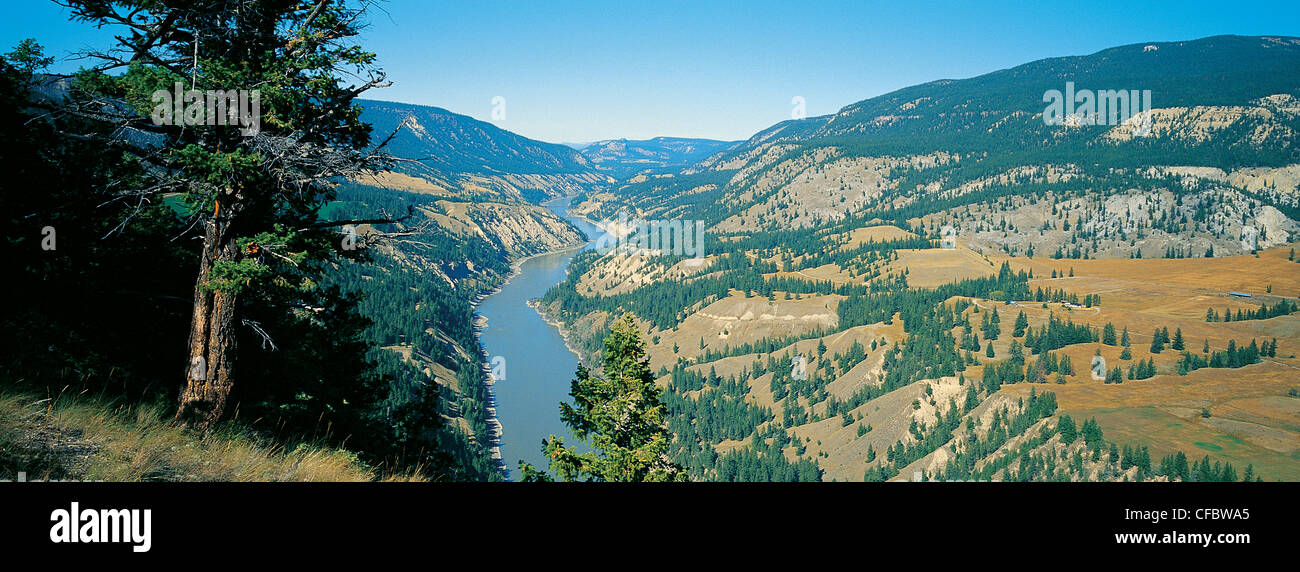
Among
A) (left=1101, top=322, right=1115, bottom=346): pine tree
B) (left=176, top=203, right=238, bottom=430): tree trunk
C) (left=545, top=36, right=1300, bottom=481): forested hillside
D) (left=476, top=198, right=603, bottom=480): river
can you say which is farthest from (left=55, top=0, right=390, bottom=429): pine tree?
(left=1101, top=322, right=1115, bottom=346): pine tree

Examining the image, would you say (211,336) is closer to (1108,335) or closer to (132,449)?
(132,449)

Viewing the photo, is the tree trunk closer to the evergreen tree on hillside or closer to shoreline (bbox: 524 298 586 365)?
the evergreen tree on hillside

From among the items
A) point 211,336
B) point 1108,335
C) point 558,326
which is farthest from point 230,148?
point 558,326

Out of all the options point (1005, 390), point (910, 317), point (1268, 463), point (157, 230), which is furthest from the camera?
point (910, 317)

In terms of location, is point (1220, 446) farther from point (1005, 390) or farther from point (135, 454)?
point (135, 454)
